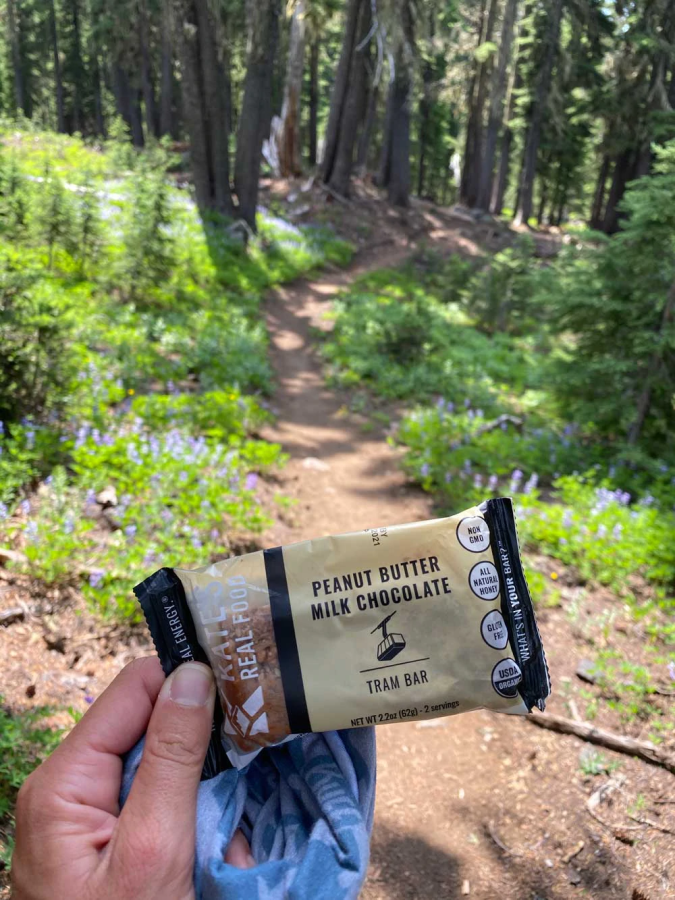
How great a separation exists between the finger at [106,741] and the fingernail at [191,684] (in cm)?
10

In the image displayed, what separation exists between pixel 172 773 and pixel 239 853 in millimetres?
265

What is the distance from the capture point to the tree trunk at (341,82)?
20109 millimetres

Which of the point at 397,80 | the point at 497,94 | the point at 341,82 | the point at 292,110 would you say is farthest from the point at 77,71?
the point at 497,94

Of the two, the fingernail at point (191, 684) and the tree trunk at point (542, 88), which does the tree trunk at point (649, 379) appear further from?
the tree trunk at point (542, 88)

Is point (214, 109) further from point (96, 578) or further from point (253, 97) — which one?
point (96, 578)

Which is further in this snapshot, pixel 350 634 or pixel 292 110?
pixel 292 110

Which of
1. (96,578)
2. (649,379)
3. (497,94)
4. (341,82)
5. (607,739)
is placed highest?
(497,94)

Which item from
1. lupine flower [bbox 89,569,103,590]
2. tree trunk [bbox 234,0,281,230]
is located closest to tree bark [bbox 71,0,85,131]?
tree trunk [bbox 234,0,281,230]

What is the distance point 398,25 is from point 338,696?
2079 cm

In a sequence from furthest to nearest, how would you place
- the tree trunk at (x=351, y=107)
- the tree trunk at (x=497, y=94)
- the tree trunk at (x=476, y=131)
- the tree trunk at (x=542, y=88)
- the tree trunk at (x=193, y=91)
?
the tree trunk at (x=476, y=131) → the tree trunk at (x=497, y=94) → the tree trunk at (x=542, y=88) → the tree trunk at (x=351, y=107) → the tree trunk at (x=193, y=91)

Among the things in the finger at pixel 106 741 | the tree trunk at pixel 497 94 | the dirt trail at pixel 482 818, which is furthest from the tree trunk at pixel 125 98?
the finger at pixel 106 741

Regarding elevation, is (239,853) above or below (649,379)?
above

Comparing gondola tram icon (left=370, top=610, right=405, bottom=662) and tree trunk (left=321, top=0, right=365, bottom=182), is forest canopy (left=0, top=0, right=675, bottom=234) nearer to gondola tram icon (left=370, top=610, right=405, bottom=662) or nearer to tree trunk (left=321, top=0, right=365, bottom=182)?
tree trunk (left=321, top=0, right=365, bottom=182)

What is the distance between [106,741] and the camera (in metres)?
1.42
